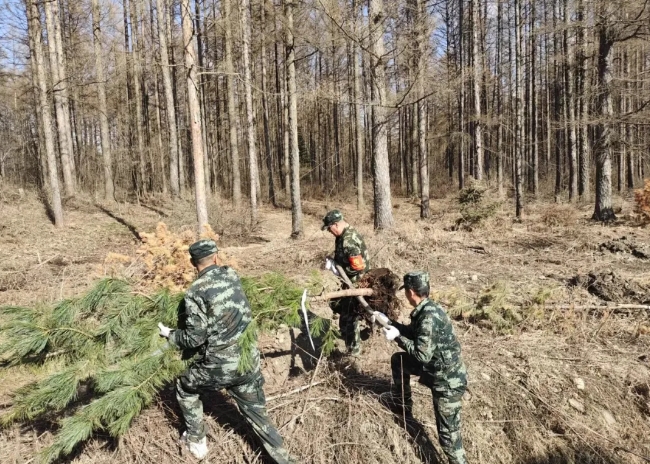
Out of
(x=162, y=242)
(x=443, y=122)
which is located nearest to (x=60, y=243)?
(x=162, y=242)

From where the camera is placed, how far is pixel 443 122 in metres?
30.9

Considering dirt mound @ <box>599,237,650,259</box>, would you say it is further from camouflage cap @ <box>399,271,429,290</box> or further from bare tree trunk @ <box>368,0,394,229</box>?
camouflage cap @ <box>399,271,429,290</box>

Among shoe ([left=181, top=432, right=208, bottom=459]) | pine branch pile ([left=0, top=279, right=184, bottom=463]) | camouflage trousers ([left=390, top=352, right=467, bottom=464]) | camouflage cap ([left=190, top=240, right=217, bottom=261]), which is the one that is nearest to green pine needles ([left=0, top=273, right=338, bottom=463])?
pine branch pile ([left=0, top=279, right=184, bottom=463])

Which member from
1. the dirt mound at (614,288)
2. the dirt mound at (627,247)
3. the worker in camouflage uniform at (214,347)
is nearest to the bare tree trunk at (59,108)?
the worker in camouflage uniform at (214,347)

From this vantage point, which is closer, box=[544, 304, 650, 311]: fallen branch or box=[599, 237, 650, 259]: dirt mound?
box=[544, 304, 650, 311]: fallen branch

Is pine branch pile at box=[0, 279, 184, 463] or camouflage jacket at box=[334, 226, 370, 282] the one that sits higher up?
camouflage jacket at box=[334, 226, 370, 282]

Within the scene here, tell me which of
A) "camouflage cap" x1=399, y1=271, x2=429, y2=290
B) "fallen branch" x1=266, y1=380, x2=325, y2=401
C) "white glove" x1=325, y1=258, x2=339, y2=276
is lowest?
"fallen branch" x1=266, y1=380, x2=325, y2=401

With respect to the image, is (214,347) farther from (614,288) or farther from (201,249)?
(614,288)

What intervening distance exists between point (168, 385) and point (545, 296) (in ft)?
16.2

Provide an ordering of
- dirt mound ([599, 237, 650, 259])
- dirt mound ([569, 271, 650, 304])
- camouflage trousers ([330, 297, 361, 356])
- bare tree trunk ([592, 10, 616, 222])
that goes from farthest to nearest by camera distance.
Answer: bare tree trunk ([592, 10, 616, 222]) → dirt mound ([599, 237, 650, 259]) → dirt mound ([569, 271, 650, 304]) → camouflage trousers ([330, 297, 361, 356])

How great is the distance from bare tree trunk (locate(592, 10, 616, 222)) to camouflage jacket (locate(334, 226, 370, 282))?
436 inches

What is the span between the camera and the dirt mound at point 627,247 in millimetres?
8758

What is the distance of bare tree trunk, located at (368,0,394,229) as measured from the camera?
10203 millimetres

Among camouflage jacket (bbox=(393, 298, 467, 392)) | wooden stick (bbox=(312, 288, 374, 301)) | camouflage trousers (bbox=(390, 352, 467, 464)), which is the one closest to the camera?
camouflage jacket (bbox=(393, 298, 467, 392))
